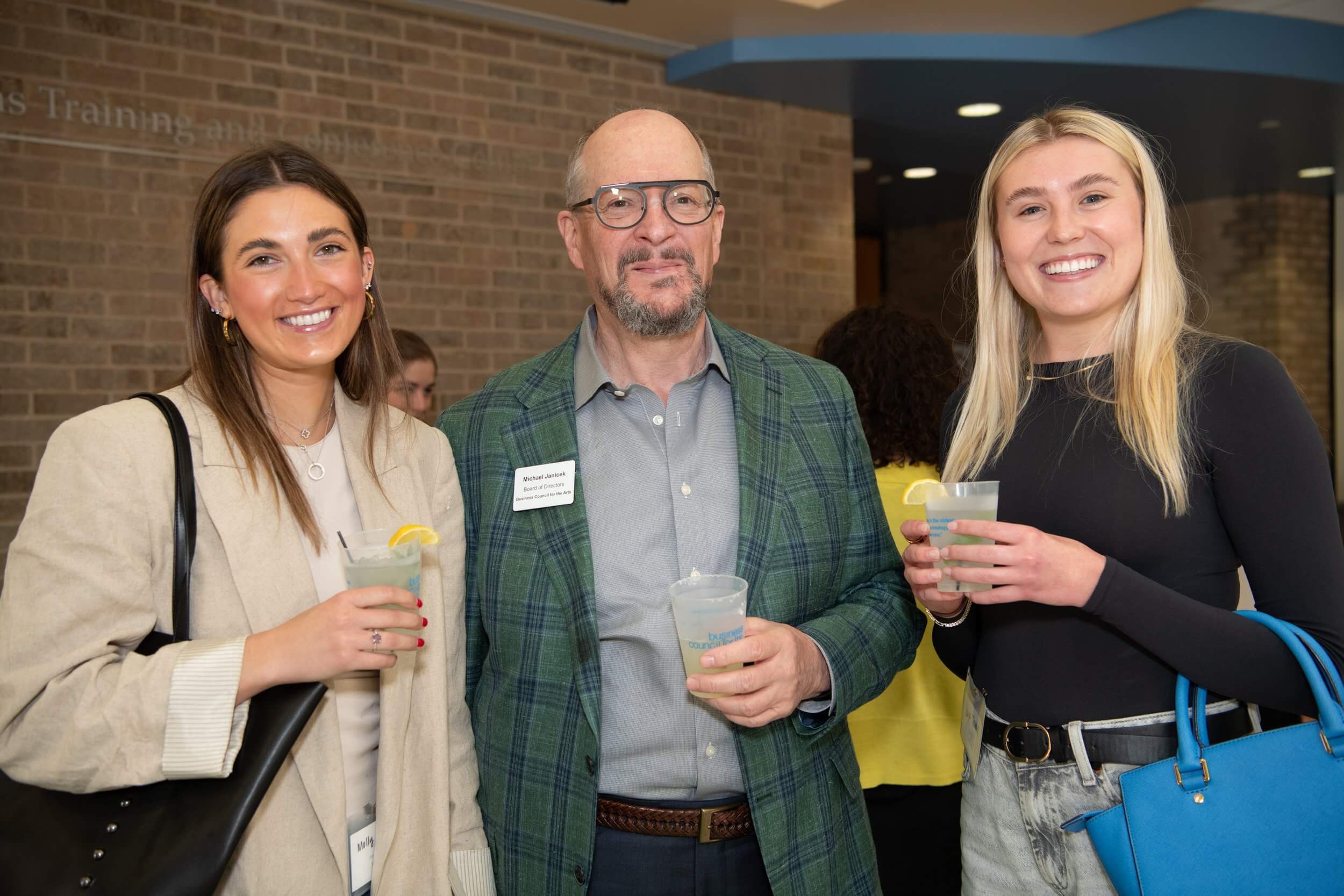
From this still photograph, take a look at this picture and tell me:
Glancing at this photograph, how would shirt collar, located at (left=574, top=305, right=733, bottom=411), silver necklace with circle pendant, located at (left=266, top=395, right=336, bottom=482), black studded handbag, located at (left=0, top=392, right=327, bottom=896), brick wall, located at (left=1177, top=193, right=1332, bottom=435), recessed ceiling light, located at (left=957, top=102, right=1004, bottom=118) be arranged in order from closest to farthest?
black studded handbag, located at (left=0, top=392, right=327, bottom=896) < silver necklace with circle pendant, located at (left=266, top=395, right=336, bottom=482) < shirt collar, located at (left=574, top=305, right=733, bottom=411) < recessed ceiling light, located at (left=957, top=102, right=1004, bottom=118) < brick wall, located at (left=1177, top=193, right=1332, bottom=435)

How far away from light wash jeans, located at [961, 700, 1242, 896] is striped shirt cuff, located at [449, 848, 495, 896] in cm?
86

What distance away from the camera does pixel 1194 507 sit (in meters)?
1.60

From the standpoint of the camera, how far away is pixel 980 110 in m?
7.38

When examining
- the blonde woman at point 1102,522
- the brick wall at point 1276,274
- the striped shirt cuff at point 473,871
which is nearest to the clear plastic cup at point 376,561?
the striped shirt cuff at point 473,871

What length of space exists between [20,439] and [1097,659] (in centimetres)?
418

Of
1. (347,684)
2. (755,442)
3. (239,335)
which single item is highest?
(239,335)

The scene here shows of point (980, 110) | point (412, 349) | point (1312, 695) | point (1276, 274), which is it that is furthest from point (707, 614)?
point (1276, 274)

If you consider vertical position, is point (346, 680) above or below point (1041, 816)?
above

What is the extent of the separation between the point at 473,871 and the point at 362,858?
225 mm

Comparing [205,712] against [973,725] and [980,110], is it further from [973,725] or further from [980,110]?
Result: [980,110]

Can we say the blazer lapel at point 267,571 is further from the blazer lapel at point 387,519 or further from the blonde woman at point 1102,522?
the blonde woman at point 1102,522

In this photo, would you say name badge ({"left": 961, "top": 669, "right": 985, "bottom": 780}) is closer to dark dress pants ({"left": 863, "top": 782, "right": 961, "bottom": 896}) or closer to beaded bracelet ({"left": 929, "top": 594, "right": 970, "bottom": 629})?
beaded bracelet ({"left": 929, "top": 594, "right": 970, "bottom": 629})

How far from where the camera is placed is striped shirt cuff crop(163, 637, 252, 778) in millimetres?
1381

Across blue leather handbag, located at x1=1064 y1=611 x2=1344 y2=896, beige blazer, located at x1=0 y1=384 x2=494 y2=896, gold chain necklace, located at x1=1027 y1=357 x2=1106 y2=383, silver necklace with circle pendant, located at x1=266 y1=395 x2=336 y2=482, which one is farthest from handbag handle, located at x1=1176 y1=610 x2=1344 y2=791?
silver necklace with circle pendant, located at x1=266 y1=395 x2=336 y2=482
